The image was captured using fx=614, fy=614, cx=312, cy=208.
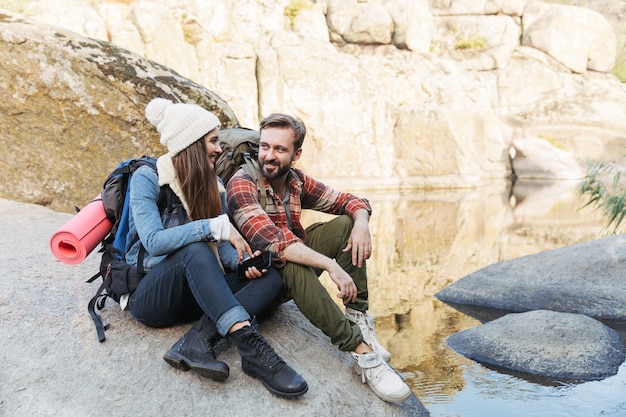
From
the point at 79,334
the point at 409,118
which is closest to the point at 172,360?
the point at 79,334

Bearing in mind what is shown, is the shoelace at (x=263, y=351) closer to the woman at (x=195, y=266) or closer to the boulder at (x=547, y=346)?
the woman at (x=195, y=266)

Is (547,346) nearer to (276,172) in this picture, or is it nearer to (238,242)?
(276,172)

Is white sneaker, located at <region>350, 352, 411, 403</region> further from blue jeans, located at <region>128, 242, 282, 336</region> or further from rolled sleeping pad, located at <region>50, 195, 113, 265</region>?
rolled sleeping pad, located at <region>50, 195, 113, 265</region>

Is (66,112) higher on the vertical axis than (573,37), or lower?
higher

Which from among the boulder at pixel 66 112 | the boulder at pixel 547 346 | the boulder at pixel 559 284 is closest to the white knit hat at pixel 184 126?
the boulder at pixel 547 346

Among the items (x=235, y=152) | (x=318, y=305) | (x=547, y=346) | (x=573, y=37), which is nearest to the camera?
(x=318, y=305)

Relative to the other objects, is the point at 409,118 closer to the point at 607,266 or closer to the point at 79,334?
the point at 607,266

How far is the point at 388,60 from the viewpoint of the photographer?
83.2ft

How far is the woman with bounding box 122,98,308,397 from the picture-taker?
2.61m

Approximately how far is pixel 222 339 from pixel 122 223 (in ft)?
2.34

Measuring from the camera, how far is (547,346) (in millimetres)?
4484

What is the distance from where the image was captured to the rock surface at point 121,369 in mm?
2516

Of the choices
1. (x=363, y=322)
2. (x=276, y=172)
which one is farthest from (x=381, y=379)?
(x=276, y=172)

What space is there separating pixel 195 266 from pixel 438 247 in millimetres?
8068
